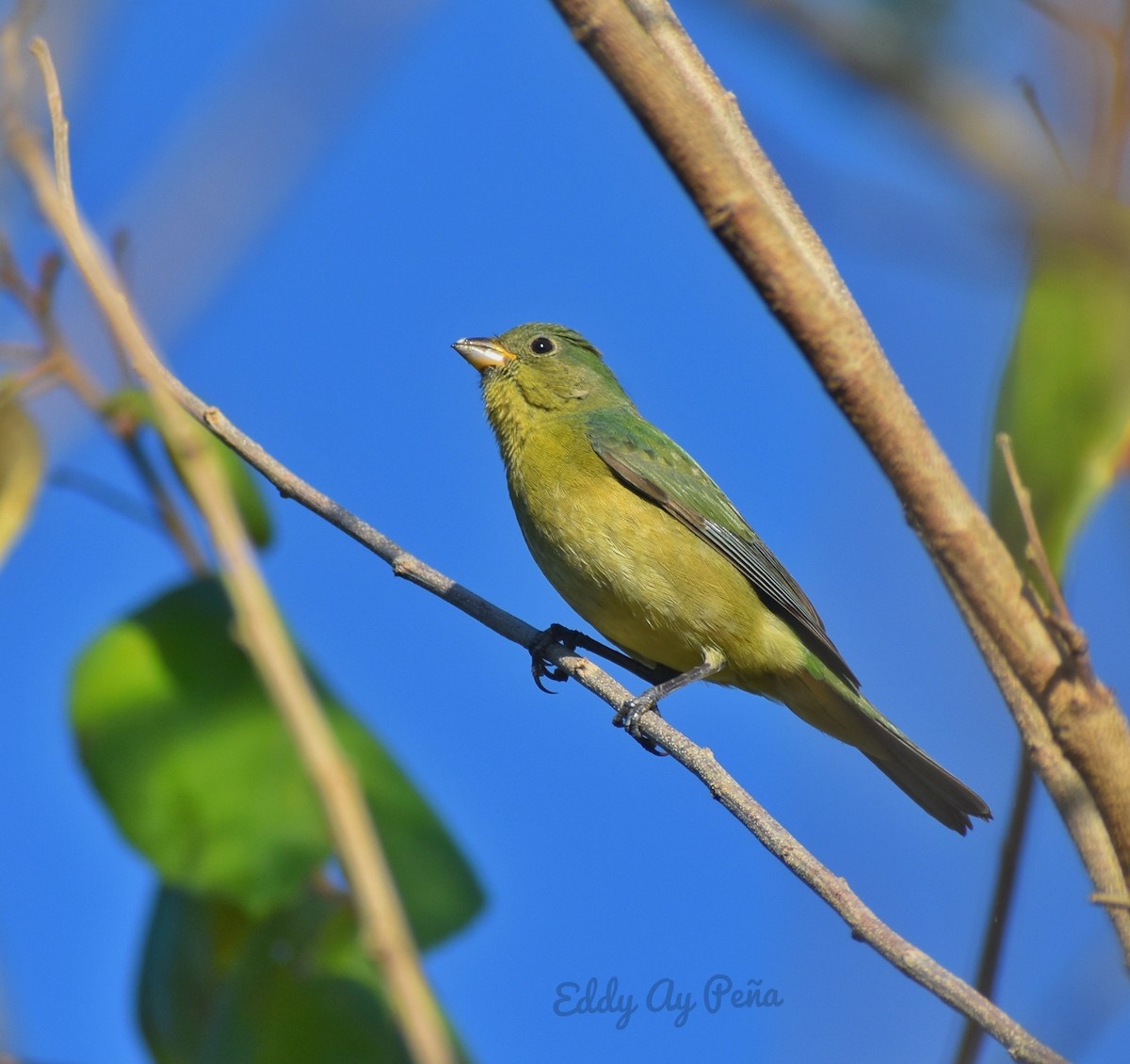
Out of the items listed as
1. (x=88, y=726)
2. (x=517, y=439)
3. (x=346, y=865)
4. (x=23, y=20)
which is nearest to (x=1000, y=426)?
(x=346, y=865)

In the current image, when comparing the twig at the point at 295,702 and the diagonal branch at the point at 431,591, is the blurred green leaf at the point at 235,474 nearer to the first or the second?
the diagonal branch at the point at 431,591

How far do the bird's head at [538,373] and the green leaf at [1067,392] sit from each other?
3102 millimetres

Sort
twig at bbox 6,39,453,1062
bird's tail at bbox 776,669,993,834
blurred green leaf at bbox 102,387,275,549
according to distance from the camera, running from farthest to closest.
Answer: bird's tail at bbox 776,669,993,834 → blurred green leaf at bbox 102,387,275,549 → twig at bbox 6,39,453,1062

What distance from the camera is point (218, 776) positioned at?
3070 mm

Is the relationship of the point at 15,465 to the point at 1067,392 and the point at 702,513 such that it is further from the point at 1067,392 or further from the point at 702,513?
the point at 702,513

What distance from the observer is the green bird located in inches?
196

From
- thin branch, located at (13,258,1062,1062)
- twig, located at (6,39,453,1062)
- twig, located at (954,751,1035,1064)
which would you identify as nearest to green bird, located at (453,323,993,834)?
thin branch, located at (13,258,1062,1062)

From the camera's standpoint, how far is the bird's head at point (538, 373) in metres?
5.62

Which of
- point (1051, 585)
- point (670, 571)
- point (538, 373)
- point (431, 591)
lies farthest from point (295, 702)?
point (538, 373)

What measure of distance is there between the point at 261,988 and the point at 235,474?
54.3 inches

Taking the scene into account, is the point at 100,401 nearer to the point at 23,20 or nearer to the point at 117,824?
the point at 117,824

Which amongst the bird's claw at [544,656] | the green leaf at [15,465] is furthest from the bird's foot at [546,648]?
the green leaf at [15,465]

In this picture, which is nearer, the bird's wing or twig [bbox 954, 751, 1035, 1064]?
twig [bbox 954, 751, 1035, 1064]

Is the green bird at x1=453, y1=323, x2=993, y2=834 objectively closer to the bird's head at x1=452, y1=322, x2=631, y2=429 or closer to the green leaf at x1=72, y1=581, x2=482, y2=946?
the bird's head at x1=452, y1=322, x2=631, y2=429
